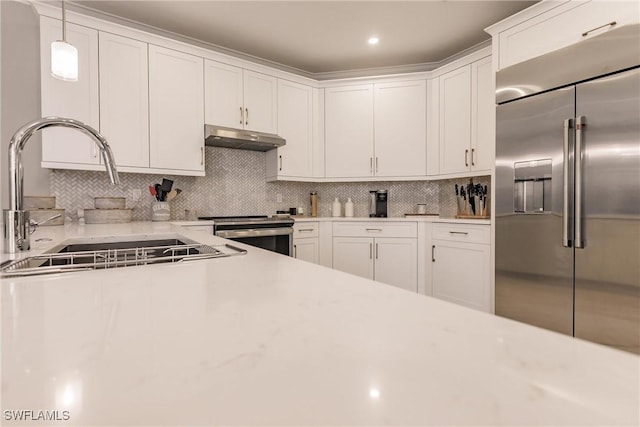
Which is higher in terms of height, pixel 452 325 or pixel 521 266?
pixel 452 325

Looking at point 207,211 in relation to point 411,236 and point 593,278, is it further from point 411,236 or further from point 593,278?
point 593,278

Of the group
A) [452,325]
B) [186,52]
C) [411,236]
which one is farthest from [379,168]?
[452,325]

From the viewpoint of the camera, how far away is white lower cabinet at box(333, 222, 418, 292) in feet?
11.0

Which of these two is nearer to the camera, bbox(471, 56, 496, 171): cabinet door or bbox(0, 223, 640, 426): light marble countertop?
bbox(0, 223, 640, 426): light marble countertop

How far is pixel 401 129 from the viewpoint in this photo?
3615 millimetres

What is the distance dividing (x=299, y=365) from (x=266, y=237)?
285 centimetres

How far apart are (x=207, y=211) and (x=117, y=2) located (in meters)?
1.82

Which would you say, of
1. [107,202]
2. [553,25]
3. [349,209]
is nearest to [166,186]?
[107,202]

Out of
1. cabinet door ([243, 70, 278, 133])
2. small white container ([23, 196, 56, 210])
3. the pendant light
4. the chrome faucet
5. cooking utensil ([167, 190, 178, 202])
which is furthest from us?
cabinet door ([243, 70, 278, 133])

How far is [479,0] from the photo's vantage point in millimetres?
2619

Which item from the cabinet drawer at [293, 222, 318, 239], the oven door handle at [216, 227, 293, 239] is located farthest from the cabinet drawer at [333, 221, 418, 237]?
the oven door handle at [216, 227, 293, 239]

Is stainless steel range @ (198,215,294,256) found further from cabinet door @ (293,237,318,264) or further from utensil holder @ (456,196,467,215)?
utensil holder @ (456,196,467,215)

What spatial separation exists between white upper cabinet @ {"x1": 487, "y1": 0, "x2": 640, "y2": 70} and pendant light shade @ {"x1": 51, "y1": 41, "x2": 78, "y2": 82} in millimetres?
2694

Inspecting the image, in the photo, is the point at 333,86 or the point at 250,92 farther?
the point at 333,86
